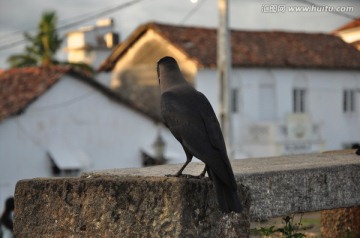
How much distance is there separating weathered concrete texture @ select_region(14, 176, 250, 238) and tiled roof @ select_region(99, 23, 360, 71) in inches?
944

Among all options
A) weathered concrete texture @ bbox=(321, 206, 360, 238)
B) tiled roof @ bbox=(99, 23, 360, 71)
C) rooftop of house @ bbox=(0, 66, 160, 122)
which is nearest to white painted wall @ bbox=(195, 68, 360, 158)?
tiled roof @ bbox=(99, 23, 360, 71)

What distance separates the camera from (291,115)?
32.4m

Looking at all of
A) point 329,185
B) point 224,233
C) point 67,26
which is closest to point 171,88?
point 224,233

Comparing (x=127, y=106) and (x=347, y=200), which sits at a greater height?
(x=347, y=200)

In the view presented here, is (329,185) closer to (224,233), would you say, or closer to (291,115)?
(224,233)

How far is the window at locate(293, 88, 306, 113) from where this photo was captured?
109 feet

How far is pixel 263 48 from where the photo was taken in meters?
31.6

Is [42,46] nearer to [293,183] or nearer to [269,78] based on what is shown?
[269,78]

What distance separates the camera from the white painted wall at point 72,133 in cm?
2406

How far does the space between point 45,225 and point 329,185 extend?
5.68 feet

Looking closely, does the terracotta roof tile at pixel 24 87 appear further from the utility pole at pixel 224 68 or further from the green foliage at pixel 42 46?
the green foliage at pixel 42 46

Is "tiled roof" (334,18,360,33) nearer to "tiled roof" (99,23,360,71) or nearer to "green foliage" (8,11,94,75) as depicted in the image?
"tiled roof" (99,23,360,71)

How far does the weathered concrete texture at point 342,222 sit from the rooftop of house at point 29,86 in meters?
17.8

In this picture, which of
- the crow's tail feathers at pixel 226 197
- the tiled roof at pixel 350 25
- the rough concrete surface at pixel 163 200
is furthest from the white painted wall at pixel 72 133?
the crow's tail feathers at pixel 226 197
